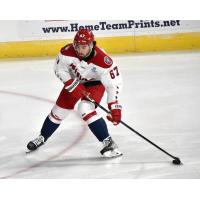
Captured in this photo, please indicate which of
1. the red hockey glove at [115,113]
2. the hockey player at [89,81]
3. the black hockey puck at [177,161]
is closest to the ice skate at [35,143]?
the hockey player at [89,81]

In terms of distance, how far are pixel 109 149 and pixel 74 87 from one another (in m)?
0.49

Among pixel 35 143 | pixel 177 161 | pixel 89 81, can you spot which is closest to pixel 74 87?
pixel 89 81

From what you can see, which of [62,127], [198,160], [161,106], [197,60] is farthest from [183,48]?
[198,160]

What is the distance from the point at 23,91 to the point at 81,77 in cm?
189

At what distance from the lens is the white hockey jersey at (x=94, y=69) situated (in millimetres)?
3182

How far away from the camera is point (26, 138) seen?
12.4ft

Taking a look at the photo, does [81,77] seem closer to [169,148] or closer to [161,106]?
[169,148]

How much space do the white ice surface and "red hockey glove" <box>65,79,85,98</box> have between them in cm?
46

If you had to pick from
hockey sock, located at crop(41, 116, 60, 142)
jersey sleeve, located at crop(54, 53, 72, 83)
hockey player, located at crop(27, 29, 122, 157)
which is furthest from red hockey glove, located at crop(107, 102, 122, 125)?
hockey sock, located at crop(41, 116, 60, 142)

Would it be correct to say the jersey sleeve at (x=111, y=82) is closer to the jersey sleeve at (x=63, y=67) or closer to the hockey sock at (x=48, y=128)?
→ the jersey sleeve at (x=63, y=67)

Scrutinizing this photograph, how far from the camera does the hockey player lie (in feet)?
10.3

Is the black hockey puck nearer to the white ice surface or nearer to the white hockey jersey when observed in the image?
the white ice surface

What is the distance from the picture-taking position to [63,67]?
3283mm

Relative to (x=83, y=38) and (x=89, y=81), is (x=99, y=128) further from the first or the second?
(x=83, y=38)
